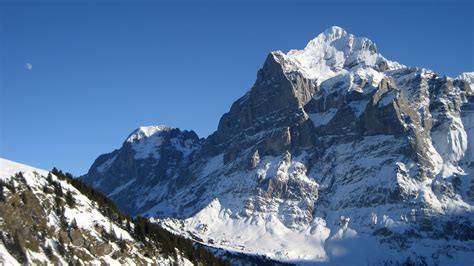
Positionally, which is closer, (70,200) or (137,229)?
(70,200)

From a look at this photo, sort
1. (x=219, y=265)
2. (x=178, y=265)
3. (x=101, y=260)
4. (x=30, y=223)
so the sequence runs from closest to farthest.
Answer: (x=30, y=223) → (x=101, y=260) → (x=178, y=265) → (x=219, y=265)

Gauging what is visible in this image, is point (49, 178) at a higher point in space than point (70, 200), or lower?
higher

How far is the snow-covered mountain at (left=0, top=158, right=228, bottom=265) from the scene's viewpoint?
336 feet

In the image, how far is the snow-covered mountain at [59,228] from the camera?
10238 cm

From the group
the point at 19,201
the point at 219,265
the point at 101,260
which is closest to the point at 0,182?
the point at 19,201

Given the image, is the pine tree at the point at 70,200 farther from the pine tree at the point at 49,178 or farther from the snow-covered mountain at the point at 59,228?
the pine tree at the point at 49,178

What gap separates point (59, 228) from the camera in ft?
363

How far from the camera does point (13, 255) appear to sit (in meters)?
98.4

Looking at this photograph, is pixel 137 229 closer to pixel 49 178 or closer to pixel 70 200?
pixel 70 200

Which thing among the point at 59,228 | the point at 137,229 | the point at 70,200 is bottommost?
the point at 59,228

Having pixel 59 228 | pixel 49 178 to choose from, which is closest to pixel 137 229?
pixel 49 178

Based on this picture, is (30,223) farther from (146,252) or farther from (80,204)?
(146,252)

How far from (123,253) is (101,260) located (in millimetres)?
6673

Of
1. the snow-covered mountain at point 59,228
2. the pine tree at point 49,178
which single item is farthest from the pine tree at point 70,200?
the pine tree at point 49,178
